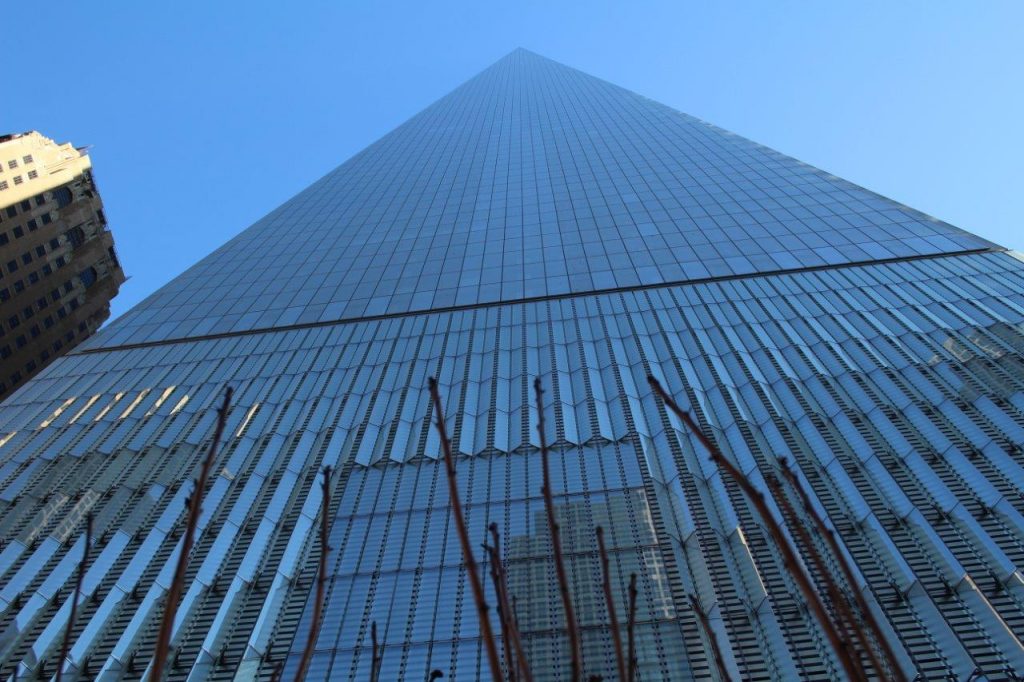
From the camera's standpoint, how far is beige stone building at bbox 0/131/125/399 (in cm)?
5219

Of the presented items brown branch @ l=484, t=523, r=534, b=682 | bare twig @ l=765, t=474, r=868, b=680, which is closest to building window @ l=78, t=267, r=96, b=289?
brown branch @ l=484, t=523, r=534, b=682

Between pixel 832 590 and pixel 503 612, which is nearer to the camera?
pixel 832 590

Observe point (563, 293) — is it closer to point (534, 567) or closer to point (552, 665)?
point (534, 567)

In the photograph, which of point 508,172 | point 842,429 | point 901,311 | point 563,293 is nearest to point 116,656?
point 842,429

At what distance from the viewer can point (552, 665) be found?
1053cm

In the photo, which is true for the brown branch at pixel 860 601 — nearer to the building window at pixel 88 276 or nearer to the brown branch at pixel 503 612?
the brown branch at pixel 503 612

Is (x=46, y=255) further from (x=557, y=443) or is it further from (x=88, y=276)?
(x=557, y=443)

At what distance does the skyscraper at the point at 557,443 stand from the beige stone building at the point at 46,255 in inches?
1089

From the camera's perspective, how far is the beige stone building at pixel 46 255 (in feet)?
171

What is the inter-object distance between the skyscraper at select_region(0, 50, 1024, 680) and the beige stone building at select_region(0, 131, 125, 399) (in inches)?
1089

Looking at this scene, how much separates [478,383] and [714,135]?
3215 cm

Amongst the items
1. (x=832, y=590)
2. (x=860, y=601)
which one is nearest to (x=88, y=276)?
(x=832, y=590)

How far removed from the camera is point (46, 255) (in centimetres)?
5578

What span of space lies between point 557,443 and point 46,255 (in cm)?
5403
